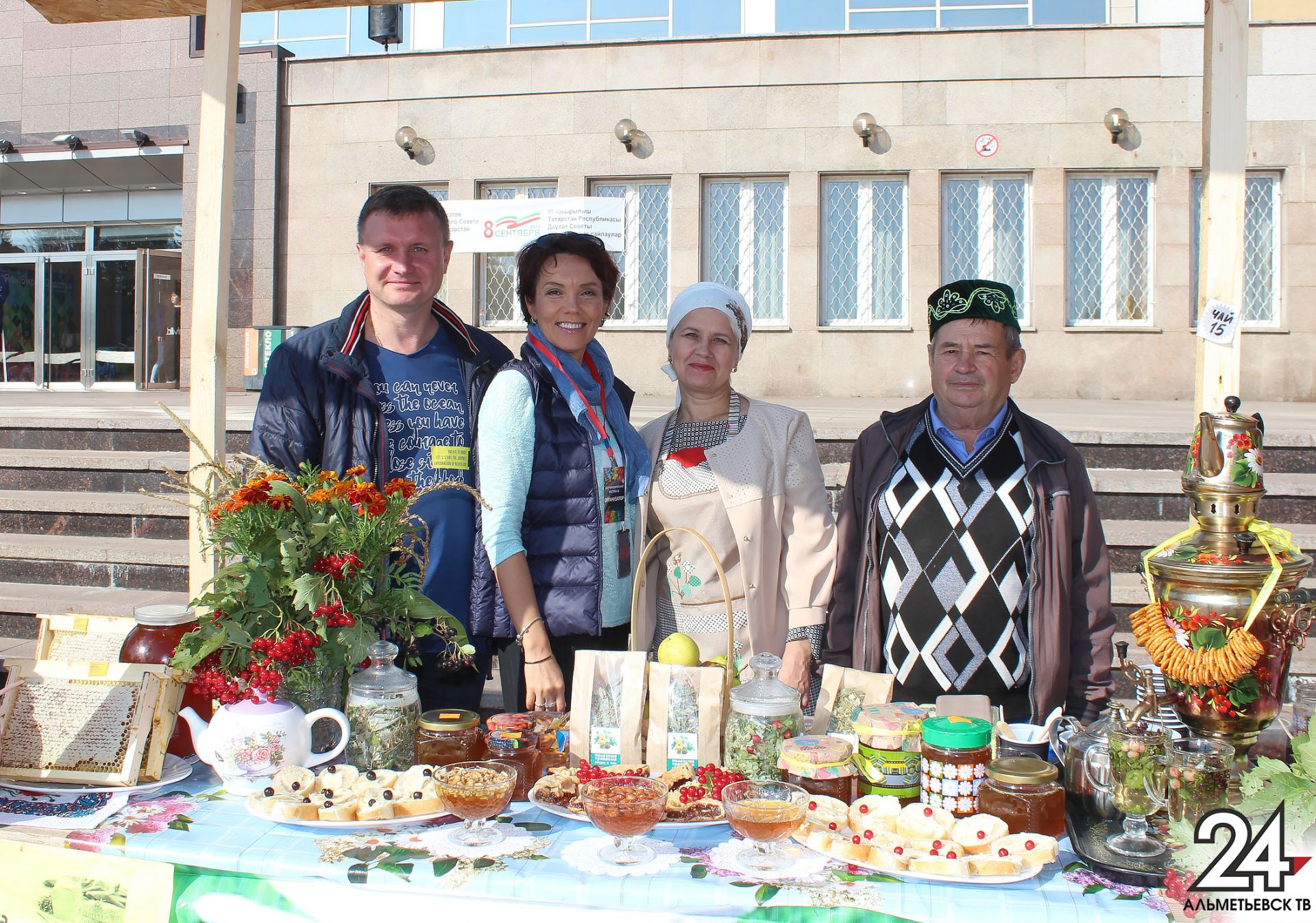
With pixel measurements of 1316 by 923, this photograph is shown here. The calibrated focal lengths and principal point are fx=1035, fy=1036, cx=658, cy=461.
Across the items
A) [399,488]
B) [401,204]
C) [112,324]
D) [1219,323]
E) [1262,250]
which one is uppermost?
[1262,250]

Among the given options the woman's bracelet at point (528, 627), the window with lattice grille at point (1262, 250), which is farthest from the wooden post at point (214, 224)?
the window with lattice grille at point (1262, 250)

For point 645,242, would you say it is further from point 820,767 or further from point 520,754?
point 820,767

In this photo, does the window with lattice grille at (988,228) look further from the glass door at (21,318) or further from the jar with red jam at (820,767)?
the glass door at (21,318)

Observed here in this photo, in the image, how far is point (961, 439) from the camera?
8.75 ft

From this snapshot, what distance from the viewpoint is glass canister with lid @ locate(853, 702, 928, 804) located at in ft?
6.25

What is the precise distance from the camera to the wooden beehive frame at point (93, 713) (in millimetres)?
2041

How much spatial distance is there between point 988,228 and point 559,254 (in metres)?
11.2

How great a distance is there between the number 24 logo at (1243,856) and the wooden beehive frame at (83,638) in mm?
2174

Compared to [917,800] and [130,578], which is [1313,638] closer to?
[917,800]

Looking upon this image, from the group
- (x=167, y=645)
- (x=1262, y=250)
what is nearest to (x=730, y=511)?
(x=167, y=645)

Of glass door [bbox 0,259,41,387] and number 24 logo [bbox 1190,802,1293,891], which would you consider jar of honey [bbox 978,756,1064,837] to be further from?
glass door [bbox 0,259,41,387]

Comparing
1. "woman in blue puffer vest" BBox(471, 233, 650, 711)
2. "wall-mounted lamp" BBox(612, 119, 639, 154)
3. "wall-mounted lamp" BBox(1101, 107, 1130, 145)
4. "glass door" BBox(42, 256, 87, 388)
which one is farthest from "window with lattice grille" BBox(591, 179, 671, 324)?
"woman in blue puffer vest" BBox(471, 233, 650, 711)

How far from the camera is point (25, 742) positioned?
207cm

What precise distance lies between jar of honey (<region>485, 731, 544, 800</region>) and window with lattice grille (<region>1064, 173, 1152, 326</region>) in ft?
39.9
